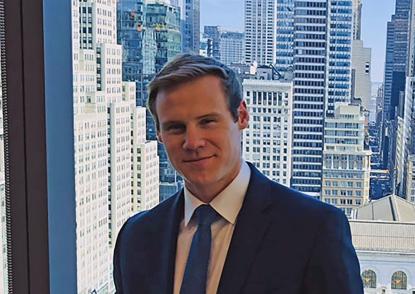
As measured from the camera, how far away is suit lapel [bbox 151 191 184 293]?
47.5 inches

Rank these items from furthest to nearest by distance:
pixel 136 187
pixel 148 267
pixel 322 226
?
pixel 136 187
pixel 148 267
pixel 322 226

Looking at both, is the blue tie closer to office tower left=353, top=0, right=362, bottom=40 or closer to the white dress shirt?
the white dress shirt

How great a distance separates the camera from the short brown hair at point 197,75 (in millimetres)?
1131

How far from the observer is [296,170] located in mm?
1486

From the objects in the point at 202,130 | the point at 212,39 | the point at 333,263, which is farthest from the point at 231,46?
the point at 333,263

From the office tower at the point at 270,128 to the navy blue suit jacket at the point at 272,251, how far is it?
0.87ft

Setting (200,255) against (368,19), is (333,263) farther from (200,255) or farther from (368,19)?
(368,19)

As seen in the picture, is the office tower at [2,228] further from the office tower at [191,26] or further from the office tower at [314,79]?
the office tower at [314,79]

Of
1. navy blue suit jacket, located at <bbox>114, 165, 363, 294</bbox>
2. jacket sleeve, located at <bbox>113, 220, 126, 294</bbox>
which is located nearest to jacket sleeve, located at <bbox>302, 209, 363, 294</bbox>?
navy blue suit jacket, located at <bbox>114, 165, 363, 294</bbox>

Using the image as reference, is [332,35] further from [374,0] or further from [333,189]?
[333,189]

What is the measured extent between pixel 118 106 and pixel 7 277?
0.53 meters

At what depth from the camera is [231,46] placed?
58.3 inches

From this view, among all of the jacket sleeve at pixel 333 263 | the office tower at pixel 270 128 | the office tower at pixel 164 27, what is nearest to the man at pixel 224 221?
the jacket sleeve at pixel 333 263

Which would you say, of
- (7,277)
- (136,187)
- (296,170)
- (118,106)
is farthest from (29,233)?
(296,170)
